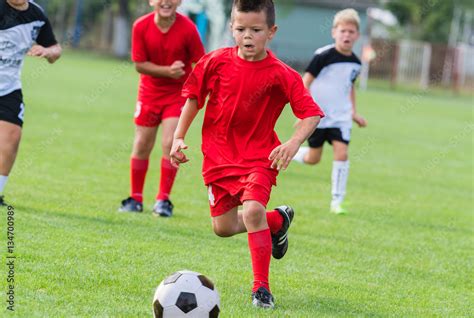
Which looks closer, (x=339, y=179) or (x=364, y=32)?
(x=339, y=179)

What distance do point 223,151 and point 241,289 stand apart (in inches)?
35.4

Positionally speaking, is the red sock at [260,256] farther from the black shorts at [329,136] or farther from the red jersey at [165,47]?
the black shorts at [329,136]

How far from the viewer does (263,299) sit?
5582 millimetres

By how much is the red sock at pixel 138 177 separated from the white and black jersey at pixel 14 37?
152 cm

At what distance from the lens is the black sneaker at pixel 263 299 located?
5570 mm

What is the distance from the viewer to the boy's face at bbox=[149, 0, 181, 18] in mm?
8469

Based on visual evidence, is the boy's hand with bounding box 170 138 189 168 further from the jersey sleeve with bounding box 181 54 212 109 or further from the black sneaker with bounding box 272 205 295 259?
the black sneaker with bounding box 272 205 295 259

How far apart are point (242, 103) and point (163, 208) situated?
301cm

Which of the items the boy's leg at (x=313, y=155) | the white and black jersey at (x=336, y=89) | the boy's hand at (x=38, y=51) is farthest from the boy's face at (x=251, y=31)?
the boy's leg at (x=313, y=155)

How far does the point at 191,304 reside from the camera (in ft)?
16.2

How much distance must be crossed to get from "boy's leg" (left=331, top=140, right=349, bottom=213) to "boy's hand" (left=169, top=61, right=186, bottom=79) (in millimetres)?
2375

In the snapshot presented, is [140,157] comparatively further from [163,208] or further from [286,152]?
[286,152]

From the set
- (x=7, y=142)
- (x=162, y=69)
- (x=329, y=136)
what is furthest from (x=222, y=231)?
(x=329, y=136)

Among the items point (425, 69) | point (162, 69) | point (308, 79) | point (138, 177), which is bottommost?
point (425, 69)
